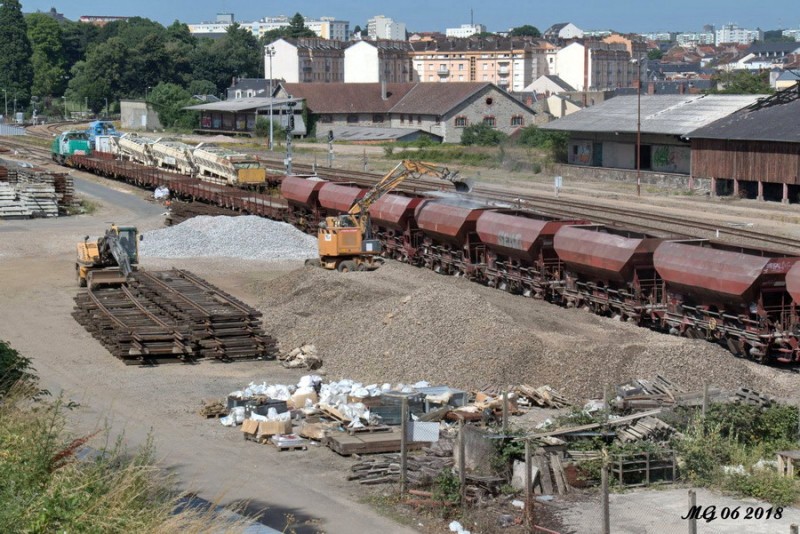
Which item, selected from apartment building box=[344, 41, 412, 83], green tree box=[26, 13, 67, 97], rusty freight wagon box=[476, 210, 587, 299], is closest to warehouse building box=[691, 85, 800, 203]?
rusty freight wagon box=[476, 210, 587, 299]

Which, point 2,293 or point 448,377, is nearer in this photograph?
point 448,377

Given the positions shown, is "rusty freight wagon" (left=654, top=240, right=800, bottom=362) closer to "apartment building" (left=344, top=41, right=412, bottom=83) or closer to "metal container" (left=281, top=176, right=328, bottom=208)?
Result: "metal container" (left=281, top=176, right=328, bottom=208)

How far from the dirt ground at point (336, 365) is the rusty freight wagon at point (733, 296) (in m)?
0.85

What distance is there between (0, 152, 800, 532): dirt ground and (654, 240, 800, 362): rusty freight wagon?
2.77ft

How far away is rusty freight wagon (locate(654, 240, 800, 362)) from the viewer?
84.2 feet

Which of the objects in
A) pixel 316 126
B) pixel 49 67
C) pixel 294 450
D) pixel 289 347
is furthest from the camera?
pixel 49 67

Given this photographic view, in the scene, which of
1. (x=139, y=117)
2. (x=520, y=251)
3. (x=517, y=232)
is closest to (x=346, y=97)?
(x=139, y=117)

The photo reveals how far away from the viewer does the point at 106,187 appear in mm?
68000

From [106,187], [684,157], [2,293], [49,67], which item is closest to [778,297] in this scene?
[2,293]

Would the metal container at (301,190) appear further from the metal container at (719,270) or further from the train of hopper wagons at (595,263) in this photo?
the metal container at (719,270)

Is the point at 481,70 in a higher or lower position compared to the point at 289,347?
higher

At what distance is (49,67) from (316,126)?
7113 cm

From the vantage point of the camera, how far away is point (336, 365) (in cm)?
2631

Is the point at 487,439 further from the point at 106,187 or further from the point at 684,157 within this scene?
the point at 106,187
